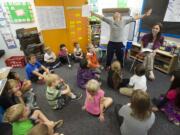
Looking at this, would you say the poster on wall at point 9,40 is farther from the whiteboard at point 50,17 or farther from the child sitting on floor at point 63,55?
the child sitting on floor at point 63,55

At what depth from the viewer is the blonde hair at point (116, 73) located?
7.09ft

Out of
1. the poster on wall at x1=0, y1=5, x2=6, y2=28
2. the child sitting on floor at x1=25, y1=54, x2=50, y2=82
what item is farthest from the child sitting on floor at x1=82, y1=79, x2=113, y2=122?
the poster on wall at x1=0, y1=5, x2=6, y2=28

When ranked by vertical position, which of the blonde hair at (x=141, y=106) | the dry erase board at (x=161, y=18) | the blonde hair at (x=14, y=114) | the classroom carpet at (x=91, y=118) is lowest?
the classroom carpet at (x=91, y=118)

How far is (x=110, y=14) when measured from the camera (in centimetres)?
338

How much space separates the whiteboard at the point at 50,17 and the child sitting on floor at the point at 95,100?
8.07 ft

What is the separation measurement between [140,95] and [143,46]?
2078mm

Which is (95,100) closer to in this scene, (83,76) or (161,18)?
(83,76)

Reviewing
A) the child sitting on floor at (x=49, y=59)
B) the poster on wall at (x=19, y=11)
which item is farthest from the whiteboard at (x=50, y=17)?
the child sitting on floor at (x=49, y=59)

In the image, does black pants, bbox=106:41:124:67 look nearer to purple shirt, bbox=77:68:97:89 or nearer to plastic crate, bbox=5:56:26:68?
purple shirt, bbox=77:68:97:89

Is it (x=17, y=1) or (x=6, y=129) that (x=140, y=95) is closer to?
(x=6, y=129)

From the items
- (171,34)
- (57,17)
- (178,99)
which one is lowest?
(178,99)

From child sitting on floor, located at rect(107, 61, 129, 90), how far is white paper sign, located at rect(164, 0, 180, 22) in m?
1.85

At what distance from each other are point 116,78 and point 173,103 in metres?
0.89

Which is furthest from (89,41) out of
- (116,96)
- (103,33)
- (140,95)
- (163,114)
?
(140,95)
